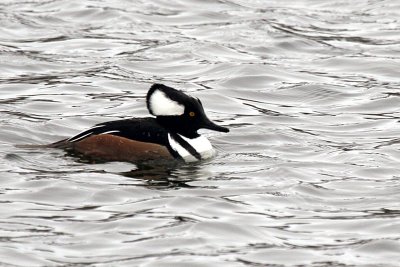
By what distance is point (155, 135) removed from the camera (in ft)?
39.8

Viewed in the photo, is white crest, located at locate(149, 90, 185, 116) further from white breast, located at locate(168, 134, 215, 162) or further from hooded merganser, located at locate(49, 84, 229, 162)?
white breast, located at locate(168, 134, 215, 162)

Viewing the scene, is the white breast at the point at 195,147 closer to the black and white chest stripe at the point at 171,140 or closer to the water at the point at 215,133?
the black and white chest stripe at the point at 171,140

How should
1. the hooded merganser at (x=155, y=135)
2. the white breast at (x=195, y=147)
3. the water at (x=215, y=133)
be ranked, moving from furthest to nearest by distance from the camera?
1. the white breast at (x=195, y=147)
2. the hooded merganser at (x=155, y=135)
3. the water at (x=215, y=133)

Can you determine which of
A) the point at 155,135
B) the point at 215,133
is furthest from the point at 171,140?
the point at 215,133

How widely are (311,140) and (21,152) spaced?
2950mm

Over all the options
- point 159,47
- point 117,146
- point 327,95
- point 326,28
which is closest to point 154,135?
point 117,146

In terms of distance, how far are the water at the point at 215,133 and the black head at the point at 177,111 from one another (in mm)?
365

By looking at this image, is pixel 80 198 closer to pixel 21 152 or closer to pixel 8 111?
pixel 21 152

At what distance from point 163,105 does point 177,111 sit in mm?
156

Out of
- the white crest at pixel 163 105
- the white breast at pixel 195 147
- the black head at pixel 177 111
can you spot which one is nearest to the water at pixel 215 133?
the white breast at pixel 195 147

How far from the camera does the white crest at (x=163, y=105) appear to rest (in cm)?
1211

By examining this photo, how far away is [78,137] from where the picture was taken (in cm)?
1232

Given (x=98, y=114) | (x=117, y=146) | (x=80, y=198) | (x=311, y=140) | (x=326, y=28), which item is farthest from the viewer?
(x=326, y=28)

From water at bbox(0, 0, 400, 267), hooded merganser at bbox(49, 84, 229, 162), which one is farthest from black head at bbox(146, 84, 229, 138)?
water at bbox(0, 0, 400, 267)
